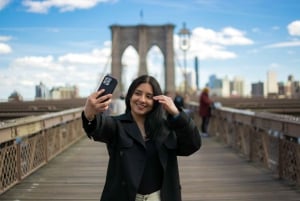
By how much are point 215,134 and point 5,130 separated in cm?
918

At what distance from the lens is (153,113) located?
284cm

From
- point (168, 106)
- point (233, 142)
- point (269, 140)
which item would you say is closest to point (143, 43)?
point (233, 142)

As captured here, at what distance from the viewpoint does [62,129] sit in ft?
37.4

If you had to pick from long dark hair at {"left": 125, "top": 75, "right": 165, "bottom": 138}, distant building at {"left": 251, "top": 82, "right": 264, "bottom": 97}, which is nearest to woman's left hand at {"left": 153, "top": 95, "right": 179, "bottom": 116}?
long dark hair at {"left": 125, "top": 75, "right": 165, "bottom": 138}

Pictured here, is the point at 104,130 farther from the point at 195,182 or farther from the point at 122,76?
the point at 122,76

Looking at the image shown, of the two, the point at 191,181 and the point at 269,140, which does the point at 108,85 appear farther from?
the point at 269,140

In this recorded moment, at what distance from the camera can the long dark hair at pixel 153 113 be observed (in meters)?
2.77

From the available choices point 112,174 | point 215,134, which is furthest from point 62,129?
point 112,174

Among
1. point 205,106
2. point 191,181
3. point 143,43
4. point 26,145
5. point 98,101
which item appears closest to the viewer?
point 98,101

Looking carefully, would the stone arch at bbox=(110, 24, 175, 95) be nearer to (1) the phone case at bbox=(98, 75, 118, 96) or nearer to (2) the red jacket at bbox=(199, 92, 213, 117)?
(2) the red jacket at bbox=(199, 92, 213, 117)

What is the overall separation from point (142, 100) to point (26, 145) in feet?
17.0

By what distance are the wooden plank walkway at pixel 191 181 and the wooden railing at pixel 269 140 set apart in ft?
0.63

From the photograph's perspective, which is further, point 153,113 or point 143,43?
point 143,43

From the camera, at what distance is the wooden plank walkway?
5972 millimetres
